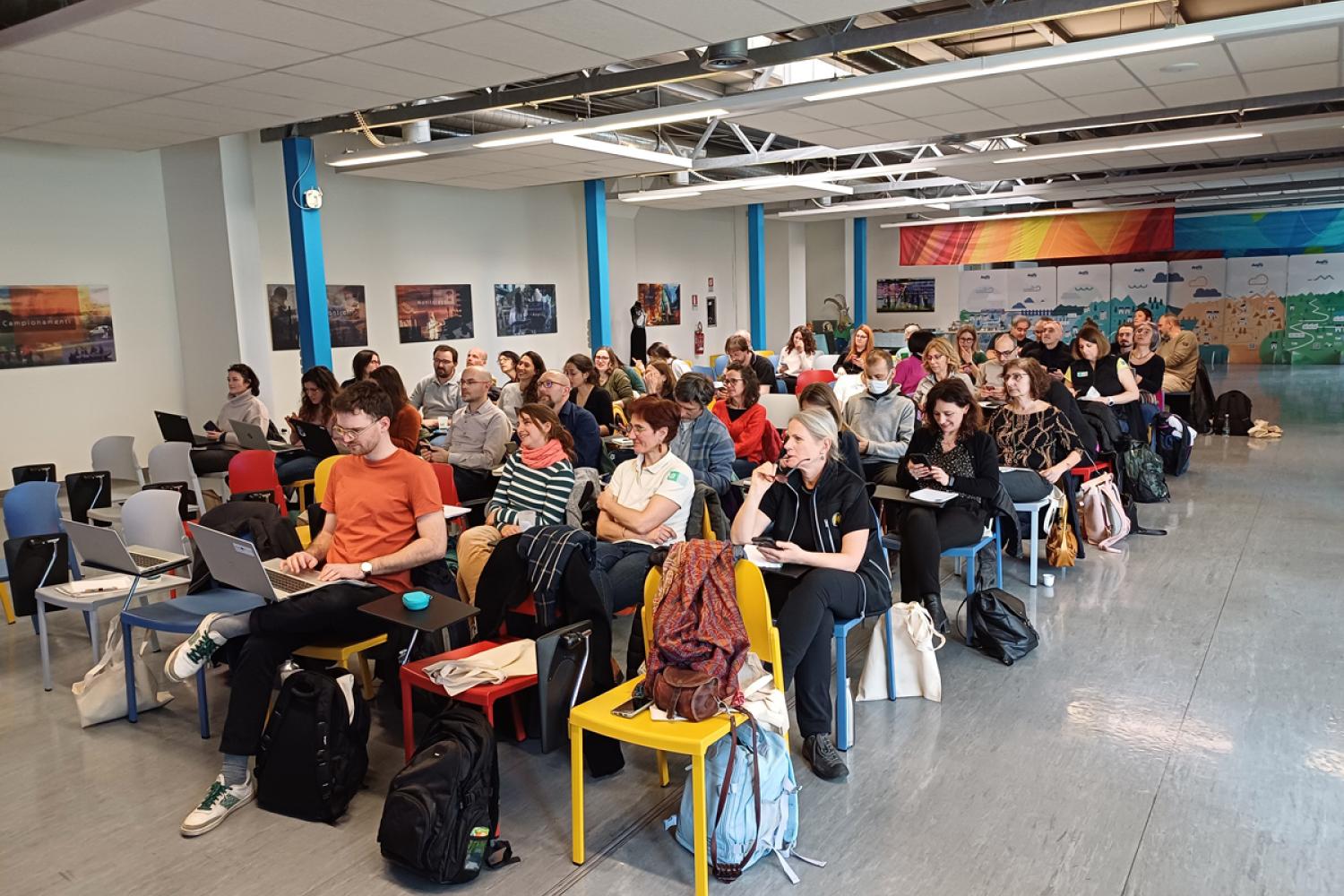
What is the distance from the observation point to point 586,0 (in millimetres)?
4859

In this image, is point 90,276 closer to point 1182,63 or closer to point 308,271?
point 308,271

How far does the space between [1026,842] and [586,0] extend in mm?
4204

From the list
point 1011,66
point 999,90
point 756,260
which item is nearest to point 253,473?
point 1011,66

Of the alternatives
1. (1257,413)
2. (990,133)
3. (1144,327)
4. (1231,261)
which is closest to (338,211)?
(990,133)

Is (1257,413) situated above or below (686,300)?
below

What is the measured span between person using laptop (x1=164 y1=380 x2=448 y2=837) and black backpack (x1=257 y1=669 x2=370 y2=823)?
4.9 inches

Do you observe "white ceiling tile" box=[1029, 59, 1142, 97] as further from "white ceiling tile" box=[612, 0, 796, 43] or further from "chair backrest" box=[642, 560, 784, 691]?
"chair backrest" box=[642, 560, 784, 691]

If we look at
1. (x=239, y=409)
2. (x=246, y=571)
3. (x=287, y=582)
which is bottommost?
(x=287, y=582)

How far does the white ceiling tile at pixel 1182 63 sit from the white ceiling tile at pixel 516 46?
376 cm

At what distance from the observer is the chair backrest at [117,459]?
720 centimetres

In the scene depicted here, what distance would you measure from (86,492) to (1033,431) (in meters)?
5.84

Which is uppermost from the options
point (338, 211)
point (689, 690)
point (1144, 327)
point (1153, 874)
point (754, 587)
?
point (338, 211)

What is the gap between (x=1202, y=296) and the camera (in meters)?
19.7

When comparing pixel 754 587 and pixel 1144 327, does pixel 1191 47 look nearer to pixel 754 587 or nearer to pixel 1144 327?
pixel 1144 327
